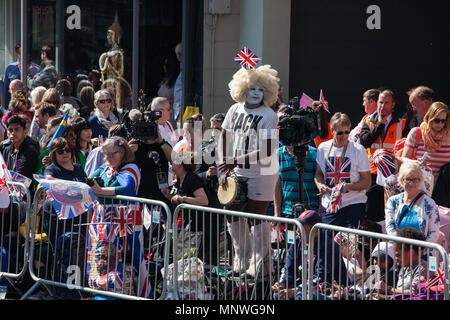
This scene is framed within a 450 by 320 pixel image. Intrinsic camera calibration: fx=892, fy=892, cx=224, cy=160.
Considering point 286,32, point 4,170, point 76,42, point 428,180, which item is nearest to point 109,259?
point 4,170

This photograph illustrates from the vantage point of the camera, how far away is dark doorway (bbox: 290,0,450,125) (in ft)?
44.0

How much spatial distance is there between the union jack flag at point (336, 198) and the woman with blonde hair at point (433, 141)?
0.96m

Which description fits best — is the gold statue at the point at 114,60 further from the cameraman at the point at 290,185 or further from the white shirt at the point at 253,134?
the cameraman at the point at 290,185

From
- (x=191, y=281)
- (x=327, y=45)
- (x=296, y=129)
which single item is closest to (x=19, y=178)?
(x=191, y=281)

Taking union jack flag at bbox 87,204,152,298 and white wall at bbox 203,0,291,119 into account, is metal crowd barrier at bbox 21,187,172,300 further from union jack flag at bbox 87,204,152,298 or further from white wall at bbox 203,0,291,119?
white wall at bbox 203,0,291,119

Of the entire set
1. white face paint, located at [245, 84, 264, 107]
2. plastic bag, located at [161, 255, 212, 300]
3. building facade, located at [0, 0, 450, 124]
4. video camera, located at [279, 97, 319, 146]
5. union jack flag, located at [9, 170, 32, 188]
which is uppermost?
building facade, located at [0, 0, 450, 124]

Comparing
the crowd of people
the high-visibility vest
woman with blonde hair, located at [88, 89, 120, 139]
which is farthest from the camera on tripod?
woman with blonde hair, located at [88, 89, 120, 139]

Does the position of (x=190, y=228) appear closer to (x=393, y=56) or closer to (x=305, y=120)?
(x=305, y=120)

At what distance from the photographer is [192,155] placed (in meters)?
8.48

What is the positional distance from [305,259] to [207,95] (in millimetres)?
7464

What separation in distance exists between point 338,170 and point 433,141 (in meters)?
1.06

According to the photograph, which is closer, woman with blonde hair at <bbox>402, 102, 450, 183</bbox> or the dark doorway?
woman with blonde hair at <bbox>402, 102, 450, 183</bbox>

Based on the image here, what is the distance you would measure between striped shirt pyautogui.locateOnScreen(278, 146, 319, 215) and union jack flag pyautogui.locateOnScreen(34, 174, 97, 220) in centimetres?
188

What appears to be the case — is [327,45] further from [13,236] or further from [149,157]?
[13,236]
